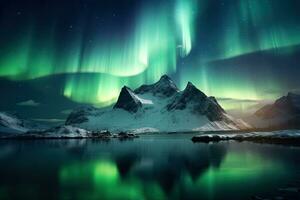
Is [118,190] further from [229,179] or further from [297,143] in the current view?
[297,143]

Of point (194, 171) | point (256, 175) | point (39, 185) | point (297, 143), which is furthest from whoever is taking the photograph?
point (297, 143)

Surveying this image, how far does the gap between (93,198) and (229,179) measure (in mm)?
25440

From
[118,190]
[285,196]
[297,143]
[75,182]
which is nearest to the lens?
[285,196]

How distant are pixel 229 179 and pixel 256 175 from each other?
710cm

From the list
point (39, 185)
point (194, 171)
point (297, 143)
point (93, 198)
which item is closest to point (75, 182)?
point (39, 185)

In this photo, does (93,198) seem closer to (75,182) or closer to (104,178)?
(75,182)

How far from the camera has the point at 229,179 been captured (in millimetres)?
54031

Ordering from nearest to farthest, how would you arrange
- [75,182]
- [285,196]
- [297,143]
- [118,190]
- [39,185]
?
1. [285,196]
2. [118,190]
3. [39,185]
4. [75,182]
5. [297,143]

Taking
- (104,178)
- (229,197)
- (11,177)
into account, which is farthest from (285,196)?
(11,177)

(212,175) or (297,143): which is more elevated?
(297,143)

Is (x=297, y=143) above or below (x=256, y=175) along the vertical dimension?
above

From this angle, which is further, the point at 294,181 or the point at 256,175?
the point at 256,175

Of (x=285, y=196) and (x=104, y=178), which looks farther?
(x=104, y=178)

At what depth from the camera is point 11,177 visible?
58.2 m
